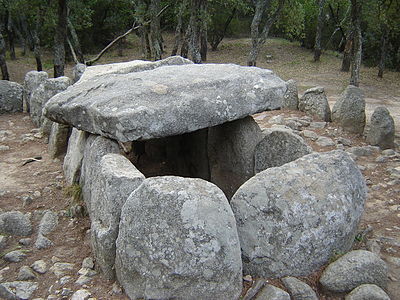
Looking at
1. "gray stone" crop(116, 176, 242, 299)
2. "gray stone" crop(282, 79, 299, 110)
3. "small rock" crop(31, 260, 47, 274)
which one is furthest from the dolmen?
"gray stone" crop(282, 79, 299, 110)

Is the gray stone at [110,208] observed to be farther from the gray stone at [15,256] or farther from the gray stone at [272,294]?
the gray stone at [272,294]

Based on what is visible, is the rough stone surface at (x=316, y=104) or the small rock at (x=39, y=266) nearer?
the small rock at (x=39, y=266)

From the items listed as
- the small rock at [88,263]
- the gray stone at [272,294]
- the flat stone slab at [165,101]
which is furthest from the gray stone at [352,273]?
the small rock at [88,263]

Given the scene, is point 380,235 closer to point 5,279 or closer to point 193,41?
point 5,279

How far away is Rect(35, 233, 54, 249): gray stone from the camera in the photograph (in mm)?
4648

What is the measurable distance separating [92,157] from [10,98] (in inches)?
231

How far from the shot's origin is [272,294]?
3.67 meters

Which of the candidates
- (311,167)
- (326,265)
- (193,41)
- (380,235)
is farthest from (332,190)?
(193,41)

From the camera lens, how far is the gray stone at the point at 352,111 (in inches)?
333

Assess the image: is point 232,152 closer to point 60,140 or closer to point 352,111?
point 60,140

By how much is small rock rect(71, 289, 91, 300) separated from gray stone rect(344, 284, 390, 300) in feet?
6.99

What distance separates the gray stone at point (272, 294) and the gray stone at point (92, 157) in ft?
6.33

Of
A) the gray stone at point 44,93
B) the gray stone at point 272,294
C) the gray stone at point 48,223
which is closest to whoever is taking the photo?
the gray stone at point 272,294

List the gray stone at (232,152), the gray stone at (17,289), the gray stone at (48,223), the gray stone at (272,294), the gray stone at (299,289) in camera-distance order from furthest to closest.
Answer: the gray stone at (232,152) < the gray stone at (48,223) < the gray stone at (17,289) < the gray stone at (299,289) < the gray stone at (272,294)
